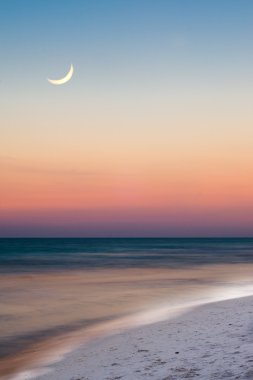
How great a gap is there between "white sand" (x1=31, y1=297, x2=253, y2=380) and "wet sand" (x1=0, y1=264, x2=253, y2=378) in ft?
5.80

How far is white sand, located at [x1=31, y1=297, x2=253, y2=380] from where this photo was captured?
407 inches

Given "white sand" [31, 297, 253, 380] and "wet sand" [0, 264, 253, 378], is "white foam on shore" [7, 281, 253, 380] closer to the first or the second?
"wet sand" [0, 264, 253, 378]

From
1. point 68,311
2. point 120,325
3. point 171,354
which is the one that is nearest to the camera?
point 171,354

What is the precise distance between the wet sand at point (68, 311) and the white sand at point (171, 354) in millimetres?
1766

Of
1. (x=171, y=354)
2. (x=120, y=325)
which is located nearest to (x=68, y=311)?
(x=120, y=325)

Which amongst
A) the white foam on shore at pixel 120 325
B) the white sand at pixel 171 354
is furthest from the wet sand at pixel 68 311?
the white sand at pixel 171 354

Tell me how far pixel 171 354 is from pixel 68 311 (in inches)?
550

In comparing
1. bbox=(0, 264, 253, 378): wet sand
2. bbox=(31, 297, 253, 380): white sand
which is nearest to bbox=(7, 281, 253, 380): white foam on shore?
bbox=(0, 264, 253, 378): wet sand

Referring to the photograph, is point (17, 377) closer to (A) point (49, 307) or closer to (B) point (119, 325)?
(B) point (119, 325)

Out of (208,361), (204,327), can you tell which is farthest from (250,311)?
(208,361)

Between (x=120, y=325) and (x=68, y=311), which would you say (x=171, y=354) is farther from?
(x=68, y=311)

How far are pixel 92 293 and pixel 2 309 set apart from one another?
343 inches

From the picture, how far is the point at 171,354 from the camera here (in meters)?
12.0

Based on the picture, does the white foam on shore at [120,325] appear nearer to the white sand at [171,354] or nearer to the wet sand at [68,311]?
the wet sand at [68,311]
